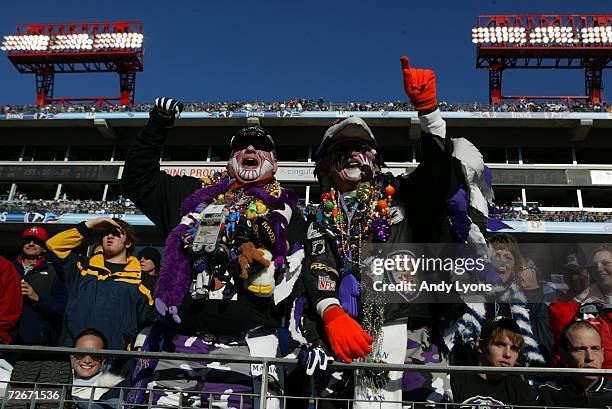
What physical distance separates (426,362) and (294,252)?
810mm

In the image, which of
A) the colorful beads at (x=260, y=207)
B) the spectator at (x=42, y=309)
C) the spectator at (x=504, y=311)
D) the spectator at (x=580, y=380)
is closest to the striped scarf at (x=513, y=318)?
the spectator at (x=504, y=311)

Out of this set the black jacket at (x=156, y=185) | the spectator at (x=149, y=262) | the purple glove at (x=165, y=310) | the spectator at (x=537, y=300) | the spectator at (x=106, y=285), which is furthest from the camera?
the spectator at (x=149, y=262)

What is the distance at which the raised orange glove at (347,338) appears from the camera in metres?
2.22

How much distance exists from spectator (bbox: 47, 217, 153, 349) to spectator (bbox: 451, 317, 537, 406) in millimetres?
2092

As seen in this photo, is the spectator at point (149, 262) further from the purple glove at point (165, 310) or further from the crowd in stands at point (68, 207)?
the crowd in stands at point (68, 207)

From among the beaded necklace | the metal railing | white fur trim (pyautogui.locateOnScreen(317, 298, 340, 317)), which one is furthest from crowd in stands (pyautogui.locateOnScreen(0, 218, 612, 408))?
white fur trim (pyautogui.locateOnScreen(317, 298, 340, 317))

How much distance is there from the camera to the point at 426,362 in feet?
7.90

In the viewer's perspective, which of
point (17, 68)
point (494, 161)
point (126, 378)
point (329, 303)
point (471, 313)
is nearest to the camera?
point (329, 303)

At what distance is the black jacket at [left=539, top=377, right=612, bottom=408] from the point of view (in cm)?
239

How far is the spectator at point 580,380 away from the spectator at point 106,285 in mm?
2474

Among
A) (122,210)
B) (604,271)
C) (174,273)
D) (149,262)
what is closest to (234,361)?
(174,273)

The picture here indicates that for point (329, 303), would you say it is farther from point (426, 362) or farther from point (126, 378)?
point (126, 378)

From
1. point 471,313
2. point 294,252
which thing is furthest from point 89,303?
point 471,313

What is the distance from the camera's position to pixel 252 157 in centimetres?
302
